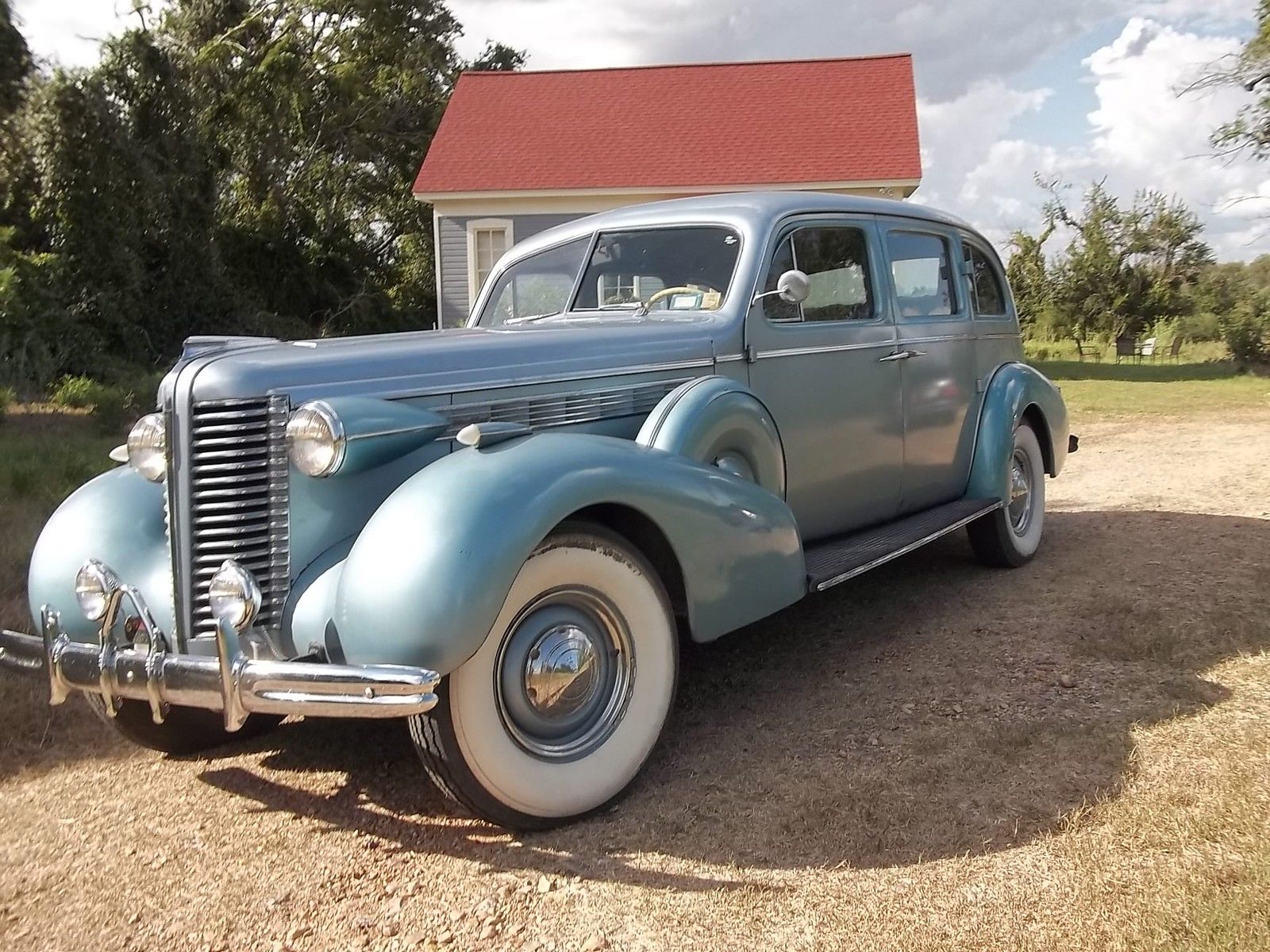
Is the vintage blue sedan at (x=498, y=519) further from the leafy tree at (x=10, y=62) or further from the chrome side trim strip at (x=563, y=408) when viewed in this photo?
the leafy tree at (x=10, y=62)

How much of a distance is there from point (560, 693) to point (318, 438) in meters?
0.99

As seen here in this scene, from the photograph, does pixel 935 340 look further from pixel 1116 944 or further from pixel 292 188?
pixel 292 188

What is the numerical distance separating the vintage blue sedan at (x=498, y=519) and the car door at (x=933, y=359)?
0.50m

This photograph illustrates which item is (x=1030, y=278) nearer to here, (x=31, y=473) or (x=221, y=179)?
(x=221, y=179)

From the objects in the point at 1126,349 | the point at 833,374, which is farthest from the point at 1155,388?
the point at 833,374

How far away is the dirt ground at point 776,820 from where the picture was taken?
2.53m

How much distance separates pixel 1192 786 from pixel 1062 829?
0.51m

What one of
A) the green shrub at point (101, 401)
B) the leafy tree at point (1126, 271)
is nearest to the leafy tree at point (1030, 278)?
the leafy tree at point (1126, 271)

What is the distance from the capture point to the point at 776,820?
298cm

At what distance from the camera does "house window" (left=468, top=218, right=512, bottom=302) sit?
1603 centimetres

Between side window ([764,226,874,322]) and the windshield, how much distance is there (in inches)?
9.3

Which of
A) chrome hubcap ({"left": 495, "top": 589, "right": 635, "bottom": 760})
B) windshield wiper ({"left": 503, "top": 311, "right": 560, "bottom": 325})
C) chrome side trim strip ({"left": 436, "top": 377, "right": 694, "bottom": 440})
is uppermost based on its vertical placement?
windshield wiper ({"left": 503, "top": 311, "right": 560, "bottom": 325})

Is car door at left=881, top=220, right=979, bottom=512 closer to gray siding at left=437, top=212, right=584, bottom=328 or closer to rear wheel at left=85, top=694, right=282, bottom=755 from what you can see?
rear wheel at left=85, top=694, right=282, bottom=755

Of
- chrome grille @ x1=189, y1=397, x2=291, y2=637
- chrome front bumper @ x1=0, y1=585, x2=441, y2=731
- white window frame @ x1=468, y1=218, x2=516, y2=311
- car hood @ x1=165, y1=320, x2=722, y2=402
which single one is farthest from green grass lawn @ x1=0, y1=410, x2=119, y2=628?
white window frame @ x1=468, y1=218, x2=516, y2=311
